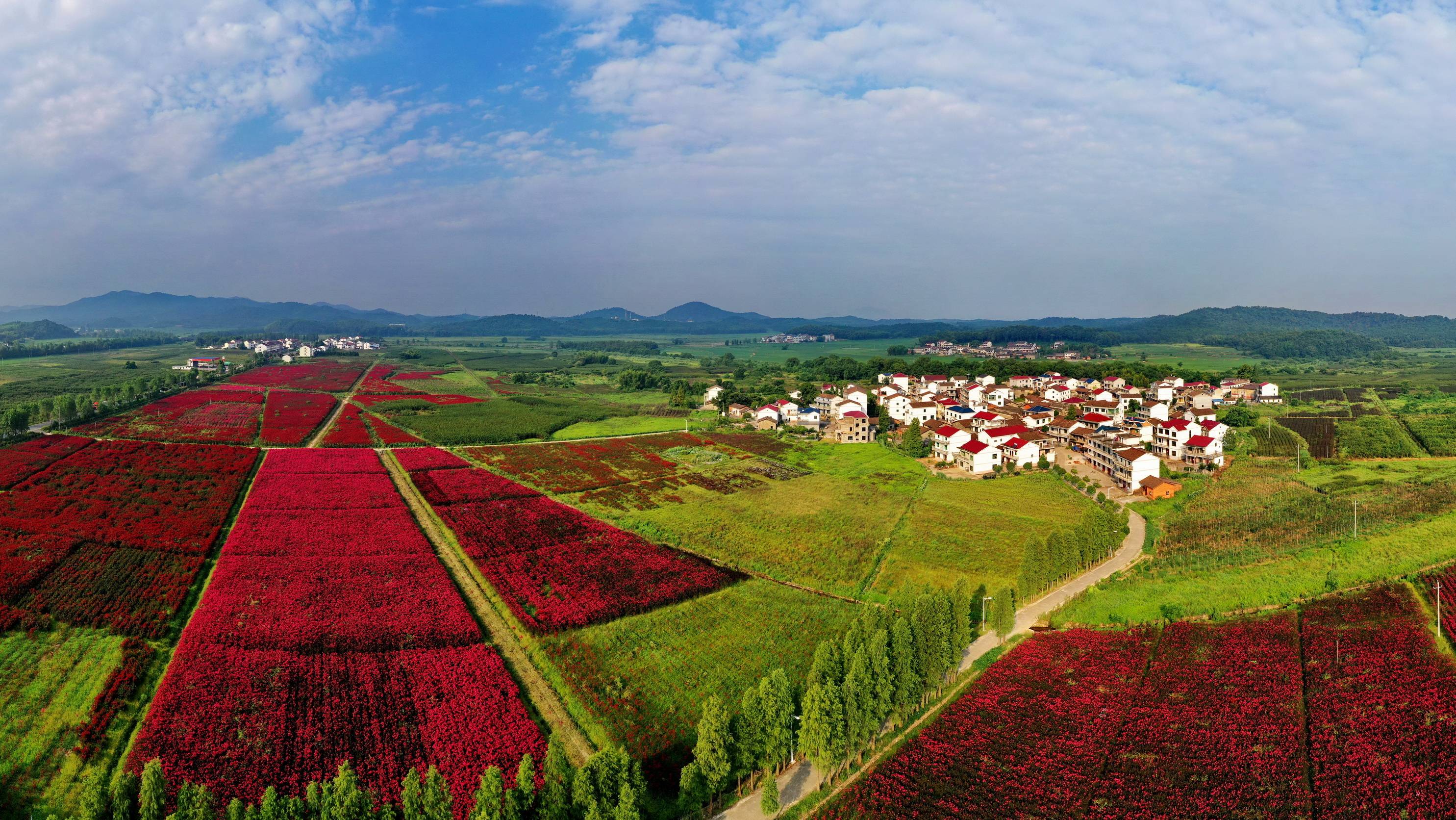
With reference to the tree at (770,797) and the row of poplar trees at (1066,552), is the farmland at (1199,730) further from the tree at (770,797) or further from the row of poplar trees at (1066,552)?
the row of poplar trees at (1066,552)

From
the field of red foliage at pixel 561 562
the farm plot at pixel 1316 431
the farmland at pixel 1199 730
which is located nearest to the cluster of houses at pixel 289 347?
the field of red foliage at pixel 561 562

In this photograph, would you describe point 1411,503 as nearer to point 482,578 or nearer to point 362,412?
point 482,578

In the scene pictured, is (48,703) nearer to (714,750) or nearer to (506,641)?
(506,641)

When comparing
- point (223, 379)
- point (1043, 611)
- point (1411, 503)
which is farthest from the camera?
point (223, 379)

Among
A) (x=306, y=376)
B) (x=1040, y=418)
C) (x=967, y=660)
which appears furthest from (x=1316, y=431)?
(x=306, y=376)

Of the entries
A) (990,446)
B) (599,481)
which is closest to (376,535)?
(599,481)
